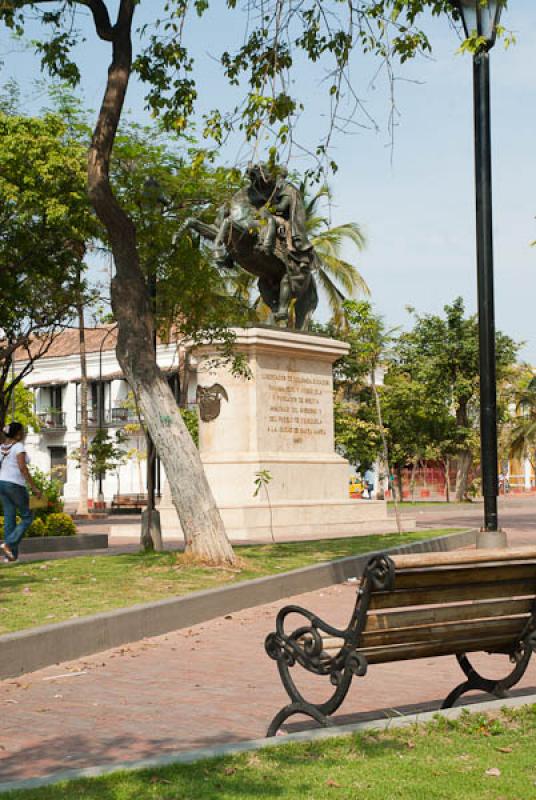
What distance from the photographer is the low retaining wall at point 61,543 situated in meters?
17.9

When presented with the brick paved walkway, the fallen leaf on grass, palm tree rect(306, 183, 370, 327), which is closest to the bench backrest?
the brick paved walkway

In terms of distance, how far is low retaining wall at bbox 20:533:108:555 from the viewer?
17.9 metres

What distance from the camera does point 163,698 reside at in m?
7.27

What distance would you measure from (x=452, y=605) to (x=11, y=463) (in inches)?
357

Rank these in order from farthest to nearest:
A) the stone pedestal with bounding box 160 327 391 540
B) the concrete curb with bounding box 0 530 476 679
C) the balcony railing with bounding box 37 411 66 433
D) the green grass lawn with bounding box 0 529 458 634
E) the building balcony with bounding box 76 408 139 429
Answer: the balcony railing with bounding box 37 411 66 433 → the building balcony with bounding box 76 408 139 429 → the stone pedestal with bounding box 160 327 391 540 → the green grass lawn with bounding box 0 529 458 634 → the concrete curb with bounding box 0 530 476 679

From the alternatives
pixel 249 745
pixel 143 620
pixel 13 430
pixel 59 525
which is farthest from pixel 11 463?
pixel 249 745

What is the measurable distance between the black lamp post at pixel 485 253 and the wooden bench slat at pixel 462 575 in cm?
717

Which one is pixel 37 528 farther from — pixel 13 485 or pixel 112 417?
pixel 112 417

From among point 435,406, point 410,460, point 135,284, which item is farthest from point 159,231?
point 410,460

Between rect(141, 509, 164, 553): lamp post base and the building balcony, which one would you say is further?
the building balcony

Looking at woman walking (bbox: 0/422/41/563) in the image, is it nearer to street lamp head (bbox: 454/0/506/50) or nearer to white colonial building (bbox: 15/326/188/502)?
street lamp head (bbox: 454/0/506/50)

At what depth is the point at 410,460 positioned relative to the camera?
6050 cm

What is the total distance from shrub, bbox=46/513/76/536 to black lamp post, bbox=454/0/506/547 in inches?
312

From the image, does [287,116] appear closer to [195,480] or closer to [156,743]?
[195,480]
